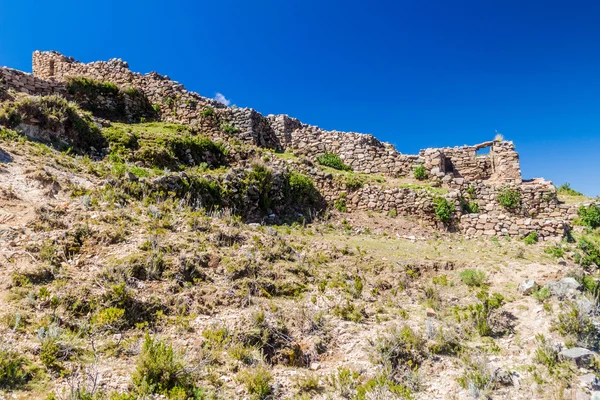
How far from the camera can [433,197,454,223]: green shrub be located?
14.2m

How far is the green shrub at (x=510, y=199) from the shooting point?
14.9 meters

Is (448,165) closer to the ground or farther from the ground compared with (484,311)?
farther from the ground

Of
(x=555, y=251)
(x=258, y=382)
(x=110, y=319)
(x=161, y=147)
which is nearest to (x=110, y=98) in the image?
(x=161, y=147)

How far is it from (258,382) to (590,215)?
1490 centimetres

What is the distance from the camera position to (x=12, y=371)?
3.87 meters

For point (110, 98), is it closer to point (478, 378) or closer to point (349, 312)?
point (349, 312)

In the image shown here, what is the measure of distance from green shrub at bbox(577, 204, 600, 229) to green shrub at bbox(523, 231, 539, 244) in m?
2.74

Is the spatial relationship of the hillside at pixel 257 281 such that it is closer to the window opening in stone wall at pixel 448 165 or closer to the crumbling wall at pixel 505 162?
the crumbling wall at pixel 505 162

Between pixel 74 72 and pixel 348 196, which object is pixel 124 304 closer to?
pixel 348 196

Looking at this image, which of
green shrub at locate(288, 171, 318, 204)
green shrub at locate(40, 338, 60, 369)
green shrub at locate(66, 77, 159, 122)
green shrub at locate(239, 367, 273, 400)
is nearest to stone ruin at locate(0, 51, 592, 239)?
green shrub at locate(66, 77, 159, 122)

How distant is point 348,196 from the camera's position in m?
15.6

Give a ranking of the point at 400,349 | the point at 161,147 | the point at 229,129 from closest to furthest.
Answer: the point at 400,349 < the point at 161,147 < the point at 229,129

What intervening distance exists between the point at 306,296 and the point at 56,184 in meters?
6.63

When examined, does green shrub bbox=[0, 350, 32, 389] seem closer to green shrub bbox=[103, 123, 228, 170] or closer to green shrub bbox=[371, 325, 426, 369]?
green shrub bbox=[371, 325, 426, 369]
